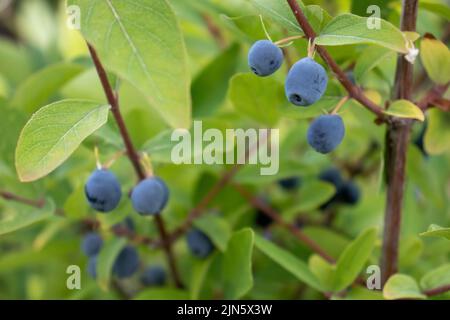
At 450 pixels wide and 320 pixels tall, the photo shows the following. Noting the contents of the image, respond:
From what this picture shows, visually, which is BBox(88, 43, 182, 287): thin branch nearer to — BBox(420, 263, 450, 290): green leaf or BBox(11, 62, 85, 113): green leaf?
BBox(11, 62, 85, 113): green leaf

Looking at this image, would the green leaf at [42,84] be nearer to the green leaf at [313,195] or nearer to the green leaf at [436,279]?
the green leaf at [313,195]

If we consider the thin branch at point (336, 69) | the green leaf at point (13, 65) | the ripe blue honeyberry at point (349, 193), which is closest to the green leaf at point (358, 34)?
the thin branch at point (336, 69)

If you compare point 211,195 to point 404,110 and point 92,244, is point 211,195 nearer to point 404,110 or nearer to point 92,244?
point 92,244


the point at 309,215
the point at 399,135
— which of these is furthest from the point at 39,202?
the point at 309,215

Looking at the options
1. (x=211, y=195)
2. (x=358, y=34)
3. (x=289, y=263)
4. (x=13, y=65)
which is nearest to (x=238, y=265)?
(x=289, y=263)

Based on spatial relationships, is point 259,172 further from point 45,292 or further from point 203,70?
point 45,292

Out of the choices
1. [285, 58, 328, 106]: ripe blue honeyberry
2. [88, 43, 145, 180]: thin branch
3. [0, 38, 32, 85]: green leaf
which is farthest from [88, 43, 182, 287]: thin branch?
[0, 38, 32, 85]: green leaf
